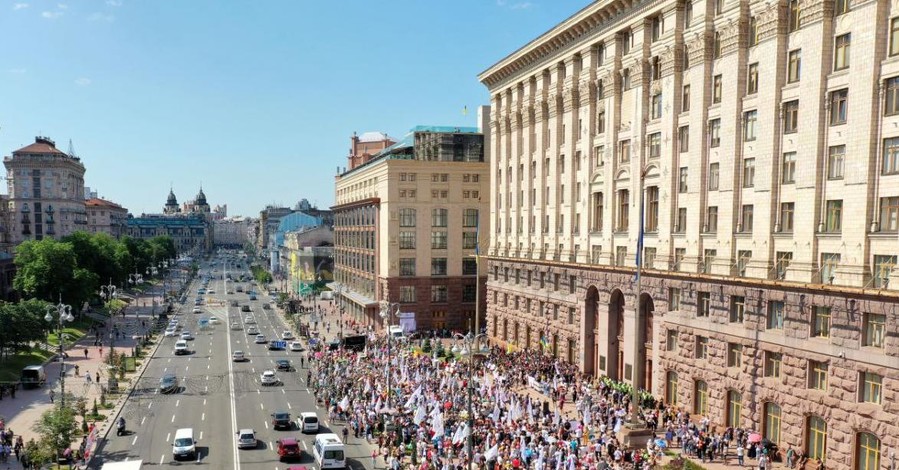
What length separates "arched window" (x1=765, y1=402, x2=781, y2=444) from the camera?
119 feet

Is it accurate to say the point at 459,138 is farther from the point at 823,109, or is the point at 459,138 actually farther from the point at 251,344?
the point at 823,109

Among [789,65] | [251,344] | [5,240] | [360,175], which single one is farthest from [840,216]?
[5,240]

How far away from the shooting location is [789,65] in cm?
3662

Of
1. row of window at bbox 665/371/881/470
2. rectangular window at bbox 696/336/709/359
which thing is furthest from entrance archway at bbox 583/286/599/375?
rectangular window at bbox 696/336/709/359

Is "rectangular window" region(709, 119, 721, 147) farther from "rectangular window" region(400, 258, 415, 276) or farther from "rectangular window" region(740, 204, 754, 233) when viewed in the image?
"rectangular window" region(400, 258, 415, 276)

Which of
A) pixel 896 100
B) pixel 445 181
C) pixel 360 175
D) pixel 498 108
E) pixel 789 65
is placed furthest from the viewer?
pixel 360 175

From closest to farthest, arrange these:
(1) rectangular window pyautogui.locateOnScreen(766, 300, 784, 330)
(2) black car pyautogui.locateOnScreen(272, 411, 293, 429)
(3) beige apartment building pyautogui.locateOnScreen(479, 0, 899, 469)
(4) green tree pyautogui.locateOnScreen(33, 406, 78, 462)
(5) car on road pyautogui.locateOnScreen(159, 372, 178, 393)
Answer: (3) beige apartment building pyautogui.locateOnScreen(479, 0, 899, 469), (4) green tree pyautogui.locateOnScreen(33, 406, 78, 462), (1) rectangular window pyautogui.locateOnScreen(766, 300, 784, 330), (2) black car pyautogui.locateOnScreen(272, 411, 293, 429), (5) car on road pyautogui.locateOnScreen(159, 372, 178, 393)

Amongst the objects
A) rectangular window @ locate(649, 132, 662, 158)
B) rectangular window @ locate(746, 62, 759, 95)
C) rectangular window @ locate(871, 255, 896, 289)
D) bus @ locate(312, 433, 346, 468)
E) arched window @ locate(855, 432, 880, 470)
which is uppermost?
rectangular window @ locate(746, 62, 759, 95)

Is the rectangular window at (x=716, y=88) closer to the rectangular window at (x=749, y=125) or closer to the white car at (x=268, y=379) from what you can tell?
the rectangular window at (x=749, y=125)

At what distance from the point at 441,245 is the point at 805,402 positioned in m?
58.5

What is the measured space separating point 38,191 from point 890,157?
178786 millimetres

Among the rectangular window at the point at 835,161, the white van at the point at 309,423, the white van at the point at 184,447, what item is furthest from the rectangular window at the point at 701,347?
the white van at the point at 184,447

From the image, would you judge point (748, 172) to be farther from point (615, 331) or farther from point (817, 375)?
point (615, 331)

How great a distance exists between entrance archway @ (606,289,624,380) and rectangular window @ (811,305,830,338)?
59.9ft
